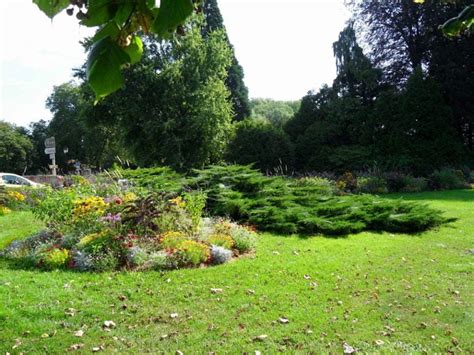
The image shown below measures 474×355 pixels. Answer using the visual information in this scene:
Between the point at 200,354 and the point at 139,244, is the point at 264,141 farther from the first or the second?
the point at 200,354

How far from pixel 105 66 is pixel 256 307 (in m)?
4.83

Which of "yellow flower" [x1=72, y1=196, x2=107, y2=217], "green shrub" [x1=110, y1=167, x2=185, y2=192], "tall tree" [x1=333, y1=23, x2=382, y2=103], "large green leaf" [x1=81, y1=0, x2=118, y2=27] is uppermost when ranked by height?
"tall tree" [x1=333, y1=23, x2=382, y2=103]

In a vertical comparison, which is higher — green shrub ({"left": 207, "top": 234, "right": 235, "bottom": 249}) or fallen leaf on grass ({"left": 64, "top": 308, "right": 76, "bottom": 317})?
green shrub ({"left": 207, "top": 234, "right": 235, "bottom": 249})

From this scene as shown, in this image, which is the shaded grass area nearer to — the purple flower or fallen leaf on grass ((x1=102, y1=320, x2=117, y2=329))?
the purple flower

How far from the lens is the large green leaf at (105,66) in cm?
74

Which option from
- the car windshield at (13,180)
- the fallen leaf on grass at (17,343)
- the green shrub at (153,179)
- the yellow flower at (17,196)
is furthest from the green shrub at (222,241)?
the car windshield at (13,180)

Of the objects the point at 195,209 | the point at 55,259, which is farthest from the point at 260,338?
the point at 195,209

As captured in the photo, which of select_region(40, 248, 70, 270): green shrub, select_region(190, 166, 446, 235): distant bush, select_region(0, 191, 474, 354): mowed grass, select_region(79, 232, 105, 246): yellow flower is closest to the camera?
select_region(0, 191, 474, 354): mowed grass

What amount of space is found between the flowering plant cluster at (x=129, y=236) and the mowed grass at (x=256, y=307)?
0.41m

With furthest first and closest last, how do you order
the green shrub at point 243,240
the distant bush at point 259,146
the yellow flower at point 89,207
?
the distant bush at point 259,146
the yellow flower at point 89,207
the green shrub at point 243,240

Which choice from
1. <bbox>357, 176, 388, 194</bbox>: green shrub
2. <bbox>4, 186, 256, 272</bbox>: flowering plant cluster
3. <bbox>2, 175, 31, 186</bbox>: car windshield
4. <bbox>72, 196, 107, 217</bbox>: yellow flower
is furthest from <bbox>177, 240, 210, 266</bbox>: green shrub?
<bbox>2, 175, 31, 186</bbox>: car windshield

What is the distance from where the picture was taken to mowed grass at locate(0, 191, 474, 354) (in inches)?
171

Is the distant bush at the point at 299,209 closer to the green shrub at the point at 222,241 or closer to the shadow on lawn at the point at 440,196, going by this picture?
the green shrub at the point at 222,241

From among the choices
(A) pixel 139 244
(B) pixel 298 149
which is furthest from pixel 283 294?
(B) pixel 298 149
